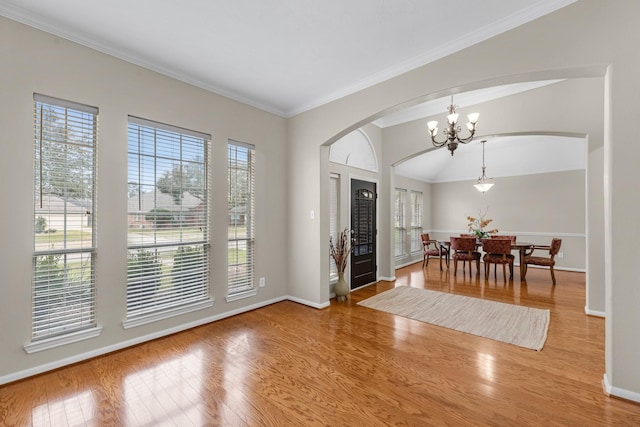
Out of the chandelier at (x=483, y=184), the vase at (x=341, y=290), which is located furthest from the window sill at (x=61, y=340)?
the chandelier at (x=483, y=184)

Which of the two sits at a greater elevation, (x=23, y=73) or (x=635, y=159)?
(x=23, y=73)

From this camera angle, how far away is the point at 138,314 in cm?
287

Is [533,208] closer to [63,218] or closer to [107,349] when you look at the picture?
[107,349]

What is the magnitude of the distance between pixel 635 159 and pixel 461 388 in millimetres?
2133

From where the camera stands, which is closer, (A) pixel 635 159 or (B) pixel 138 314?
(A) pixel 635 159

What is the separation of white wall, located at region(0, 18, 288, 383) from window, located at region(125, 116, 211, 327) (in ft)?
0.32

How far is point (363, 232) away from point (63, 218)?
170 inches

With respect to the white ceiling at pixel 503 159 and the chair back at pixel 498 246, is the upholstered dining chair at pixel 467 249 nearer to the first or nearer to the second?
the chair back at pixel 498 246

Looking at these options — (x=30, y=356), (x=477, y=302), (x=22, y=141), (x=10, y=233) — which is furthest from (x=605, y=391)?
(x=22, y=141)

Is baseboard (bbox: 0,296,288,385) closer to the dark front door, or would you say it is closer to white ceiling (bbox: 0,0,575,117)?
the dark front door

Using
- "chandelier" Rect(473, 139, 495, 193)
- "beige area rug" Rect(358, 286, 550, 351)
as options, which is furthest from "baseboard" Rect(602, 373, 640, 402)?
"chandelier" Rect(473, 139, 495, 193)

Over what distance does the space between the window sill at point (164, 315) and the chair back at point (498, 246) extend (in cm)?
551

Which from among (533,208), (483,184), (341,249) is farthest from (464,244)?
(341,249)

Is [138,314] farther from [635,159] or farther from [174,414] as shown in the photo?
[635,159]
